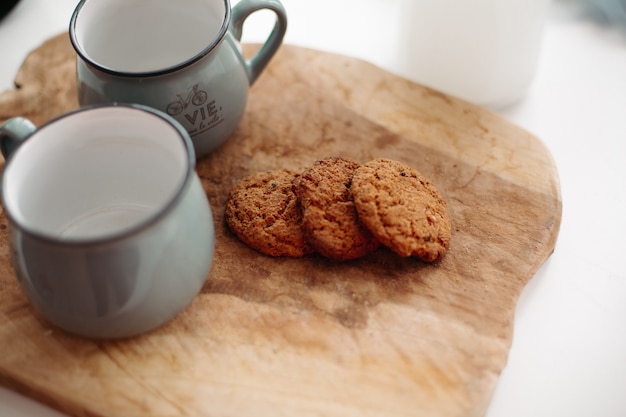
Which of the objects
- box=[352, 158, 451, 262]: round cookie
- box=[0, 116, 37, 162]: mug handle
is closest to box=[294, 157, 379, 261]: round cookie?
box=[352, 158, 451, 262]: round cookie

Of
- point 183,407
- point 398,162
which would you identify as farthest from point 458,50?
point 183,407

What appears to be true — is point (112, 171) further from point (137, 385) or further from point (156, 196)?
point (137, 385)

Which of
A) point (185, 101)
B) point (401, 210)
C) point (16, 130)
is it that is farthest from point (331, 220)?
point (16, 130)

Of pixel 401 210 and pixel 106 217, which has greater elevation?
pixel 401 210

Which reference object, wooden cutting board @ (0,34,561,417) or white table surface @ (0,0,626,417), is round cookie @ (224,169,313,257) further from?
white table surface @ (0,0,626,417)

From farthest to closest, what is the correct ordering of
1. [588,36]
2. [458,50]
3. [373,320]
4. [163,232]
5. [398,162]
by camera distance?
[588,36] → [458,50] → [398,162] → [373,320] → [163,232]

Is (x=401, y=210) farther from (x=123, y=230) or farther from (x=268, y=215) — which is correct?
(x=123, y=230)

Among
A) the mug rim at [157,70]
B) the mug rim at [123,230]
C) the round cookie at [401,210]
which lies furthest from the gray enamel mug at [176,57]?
the round cookie at [401,210]

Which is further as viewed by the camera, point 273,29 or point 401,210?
point 273,29
